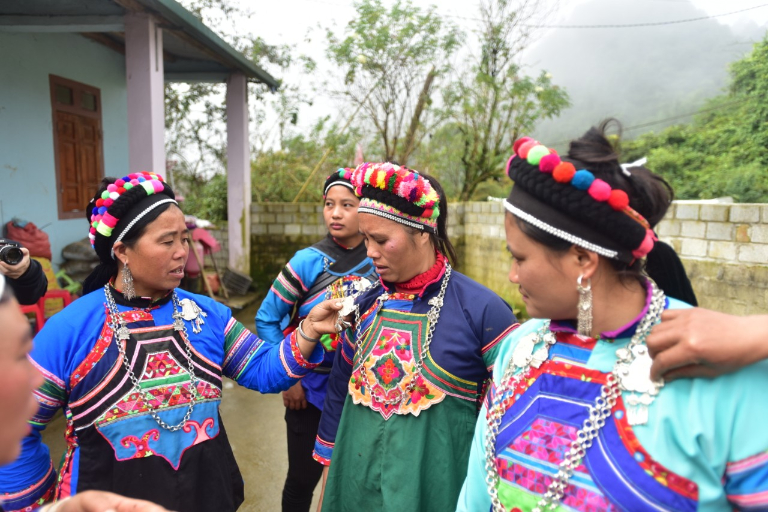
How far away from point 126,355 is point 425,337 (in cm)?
107

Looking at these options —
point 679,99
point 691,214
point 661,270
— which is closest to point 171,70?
point 691,214

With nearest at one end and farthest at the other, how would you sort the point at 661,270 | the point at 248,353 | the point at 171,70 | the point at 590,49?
the point at 661,270 < the point at 248,353 < the point at 171,70 < the point at 590,49

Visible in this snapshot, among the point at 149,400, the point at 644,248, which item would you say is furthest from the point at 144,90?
the point at 644,248

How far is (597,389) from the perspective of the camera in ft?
4.18

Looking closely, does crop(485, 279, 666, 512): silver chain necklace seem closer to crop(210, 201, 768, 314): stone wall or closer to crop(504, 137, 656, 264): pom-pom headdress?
crop(504, 137, 656, 264): pom-pom headdress

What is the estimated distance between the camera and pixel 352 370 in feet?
7.43

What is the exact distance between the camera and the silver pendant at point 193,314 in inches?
78.8

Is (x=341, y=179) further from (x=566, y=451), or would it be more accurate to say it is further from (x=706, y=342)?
(x=706, y=342)

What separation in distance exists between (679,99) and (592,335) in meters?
52.2

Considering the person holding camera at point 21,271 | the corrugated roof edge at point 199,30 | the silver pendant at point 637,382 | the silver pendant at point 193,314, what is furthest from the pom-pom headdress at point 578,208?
the corrugated roof edge at point 199,30

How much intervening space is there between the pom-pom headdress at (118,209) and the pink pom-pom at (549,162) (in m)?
1.40

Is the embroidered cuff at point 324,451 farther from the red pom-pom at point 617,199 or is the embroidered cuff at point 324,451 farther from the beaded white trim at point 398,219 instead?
the red pom-pom at point 617,199

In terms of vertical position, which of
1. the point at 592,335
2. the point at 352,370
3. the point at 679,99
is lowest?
the point at 352,370

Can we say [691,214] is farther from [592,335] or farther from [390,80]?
[390,80]
